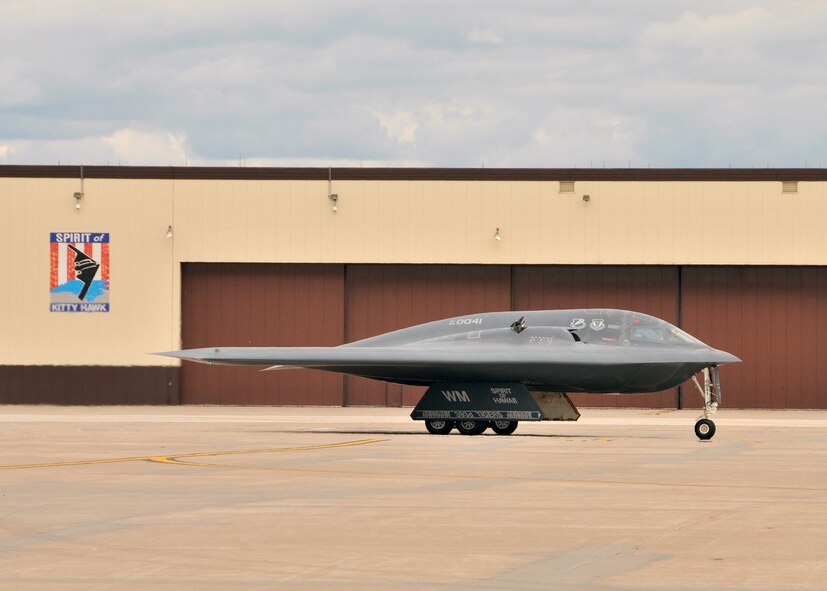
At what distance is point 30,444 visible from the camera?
25.0m

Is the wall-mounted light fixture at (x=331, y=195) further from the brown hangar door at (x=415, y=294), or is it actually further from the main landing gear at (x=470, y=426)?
the main landing gear at (x=470, y=426)

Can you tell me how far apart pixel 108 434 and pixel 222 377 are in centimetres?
1572

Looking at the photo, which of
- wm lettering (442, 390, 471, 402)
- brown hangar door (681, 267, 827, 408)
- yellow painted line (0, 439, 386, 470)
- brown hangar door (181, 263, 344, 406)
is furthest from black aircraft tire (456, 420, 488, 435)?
brown hangar door (681, 267, 827, 408)

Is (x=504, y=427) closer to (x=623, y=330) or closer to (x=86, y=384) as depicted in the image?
(x=623, y=330)

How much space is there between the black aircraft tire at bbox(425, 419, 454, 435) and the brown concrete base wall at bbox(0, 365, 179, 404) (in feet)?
53.9

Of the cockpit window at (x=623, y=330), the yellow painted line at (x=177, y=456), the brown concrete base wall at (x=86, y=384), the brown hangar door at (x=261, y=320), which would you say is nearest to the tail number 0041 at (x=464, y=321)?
the cockpit window at (x=623, y=330)

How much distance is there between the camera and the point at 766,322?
43.2m

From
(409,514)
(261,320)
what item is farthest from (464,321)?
(409,514)

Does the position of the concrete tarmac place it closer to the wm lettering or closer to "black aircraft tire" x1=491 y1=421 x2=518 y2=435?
the wm lettering

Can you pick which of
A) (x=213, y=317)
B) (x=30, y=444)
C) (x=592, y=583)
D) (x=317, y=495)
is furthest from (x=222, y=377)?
(x=592, y=583)

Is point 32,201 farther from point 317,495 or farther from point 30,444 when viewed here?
point 317,495

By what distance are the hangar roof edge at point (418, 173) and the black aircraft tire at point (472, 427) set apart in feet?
49.8

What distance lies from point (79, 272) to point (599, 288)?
17.9 meters

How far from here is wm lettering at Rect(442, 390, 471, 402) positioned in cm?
2948
